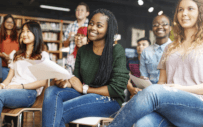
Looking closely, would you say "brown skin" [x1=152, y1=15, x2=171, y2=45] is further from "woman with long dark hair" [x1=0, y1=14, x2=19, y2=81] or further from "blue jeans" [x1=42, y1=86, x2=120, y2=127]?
"woman with long dark hair" [x1=0, y1=14, x2=19, y2=81]

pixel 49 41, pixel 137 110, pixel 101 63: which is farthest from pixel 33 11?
pixel 137 110

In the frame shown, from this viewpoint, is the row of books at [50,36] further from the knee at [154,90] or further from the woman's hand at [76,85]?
the knee at [154,90]

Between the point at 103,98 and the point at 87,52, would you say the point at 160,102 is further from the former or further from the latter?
the point at 87,52

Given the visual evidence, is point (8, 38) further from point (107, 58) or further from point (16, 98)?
point (107, 58)

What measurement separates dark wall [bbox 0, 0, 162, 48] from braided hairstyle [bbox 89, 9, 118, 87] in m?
7.28

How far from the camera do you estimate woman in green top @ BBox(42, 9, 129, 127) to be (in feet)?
4.29

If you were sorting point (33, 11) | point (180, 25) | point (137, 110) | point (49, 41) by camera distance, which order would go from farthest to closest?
point (33, 11)
point (49, 41)
point (180, 25)
point (137, 110)

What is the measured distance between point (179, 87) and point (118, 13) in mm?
8458

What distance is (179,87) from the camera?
1156mm

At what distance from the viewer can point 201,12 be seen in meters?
1.33

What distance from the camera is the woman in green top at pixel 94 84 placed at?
1307 mm

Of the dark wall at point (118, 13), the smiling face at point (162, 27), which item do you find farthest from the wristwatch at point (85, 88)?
the dark wall at point (118, 13)

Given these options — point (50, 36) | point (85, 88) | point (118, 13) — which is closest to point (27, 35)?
point (85, 88)

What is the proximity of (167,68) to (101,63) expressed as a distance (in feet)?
1.58
